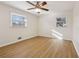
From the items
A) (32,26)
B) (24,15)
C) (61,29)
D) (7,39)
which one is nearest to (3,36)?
(7,39)

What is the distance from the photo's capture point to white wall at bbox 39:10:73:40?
24.7 feet

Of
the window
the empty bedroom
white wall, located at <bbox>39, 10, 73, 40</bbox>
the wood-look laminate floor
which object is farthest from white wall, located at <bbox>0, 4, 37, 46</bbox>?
white wall, located at <bbox>39, 10, 73, 40</bbox>

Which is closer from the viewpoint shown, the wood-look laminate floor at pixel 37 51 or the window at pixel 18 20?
the wood-look laminate floor at pixel 37 51

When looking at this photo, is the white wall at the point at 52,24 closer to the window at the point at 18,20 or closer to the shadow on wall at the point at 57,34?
the shadow on wall at the point at 57,34

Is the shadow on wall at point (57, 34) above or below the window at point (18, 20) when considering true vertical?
below

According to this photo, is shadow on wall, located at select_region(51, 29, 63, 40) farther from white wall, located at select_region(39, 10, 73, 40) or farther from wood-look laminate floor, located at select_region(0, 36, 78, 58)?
wood-look laminate floor, located at select_region(0, 36, 78, 58)

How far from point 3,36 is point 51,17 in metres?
4.75

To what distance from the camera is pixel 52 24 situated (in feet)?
28.1

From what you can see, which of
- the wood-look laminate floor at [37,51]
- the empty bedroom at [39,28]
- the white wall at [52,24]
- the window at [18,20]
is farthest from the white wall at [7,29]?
the white wall at [52,24]

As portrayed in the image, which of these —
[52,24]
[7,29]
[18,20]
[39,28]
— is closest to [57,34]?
[52,24]

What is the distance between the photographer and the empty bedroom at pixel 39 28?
167 inches

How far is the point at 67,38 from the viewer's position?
7641 mm

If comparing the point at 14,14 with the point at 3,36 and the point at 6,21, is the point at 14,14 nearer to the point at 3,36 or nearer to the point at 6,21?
the point at 6,21

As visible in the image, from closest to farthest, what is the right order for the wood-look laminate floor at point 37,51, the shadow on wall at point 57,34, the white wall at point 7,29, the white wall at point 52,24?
1. the wood-look laminate floor at point 37,51
2. the white wall at point 7,29
3. the white wall at point 52,24
4. the shadow on wall at point 57,34
